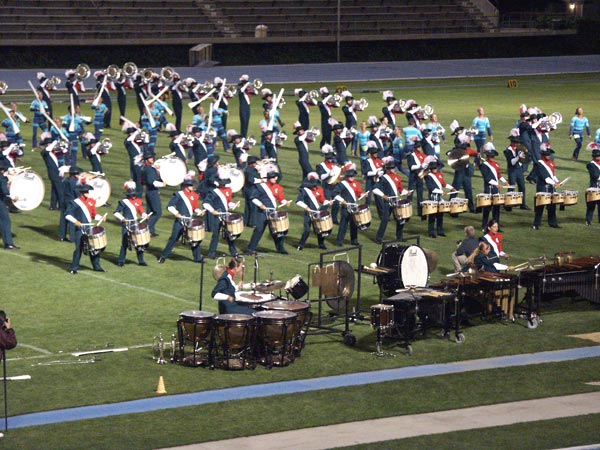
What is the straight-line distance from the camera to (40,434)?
1508 centimetres

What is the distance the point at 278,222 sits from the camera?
24.3 meters

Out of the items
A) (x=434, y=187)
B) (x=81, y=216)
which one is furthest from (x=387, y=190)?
(x=81, y=216)

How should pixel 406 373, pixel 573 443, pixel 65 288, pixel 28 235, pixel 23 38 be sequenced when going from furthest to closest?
pixel 23 38 → pixel 28 235 → pixel 65 288 → pixel 406 373 → pixel 573 443

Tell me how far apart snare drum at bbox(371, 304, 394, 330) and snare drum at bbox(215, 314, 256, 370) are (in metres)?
1.65

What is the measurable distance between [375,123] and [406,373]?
14.3 metres

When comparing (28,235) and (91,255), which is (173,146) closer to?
(28,235)

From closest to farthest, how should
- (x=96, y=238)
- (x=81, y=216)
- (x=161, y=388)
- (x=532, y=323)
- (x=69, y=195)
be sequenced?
(x=161, y=388) < (x=532, y=323) < (x=96, y=238) < (x=81, y=216) < (x=69, y=195)

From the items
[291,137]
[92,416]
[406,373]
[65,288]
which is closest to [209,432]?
[92,416]

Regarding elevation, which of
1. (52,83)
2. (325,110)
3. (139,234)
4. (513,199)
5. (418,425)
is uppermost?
(52,83)

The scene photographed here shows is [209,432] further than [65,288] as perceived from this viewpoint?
No

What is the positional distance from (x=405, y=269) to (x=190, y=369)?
11.5 feet

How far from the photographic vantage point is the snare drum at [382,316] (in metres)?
18.3

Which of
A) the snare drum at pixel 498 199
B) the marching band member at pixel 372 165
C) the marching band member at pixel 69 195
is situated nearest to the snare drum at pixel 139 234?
the marching band member at pixel 69 195

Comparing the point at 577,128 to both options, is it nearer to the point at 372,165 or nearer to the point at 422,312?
the point at 372,165
